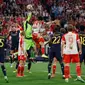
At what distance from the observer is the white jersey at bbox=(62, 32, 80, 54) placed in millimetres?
15359

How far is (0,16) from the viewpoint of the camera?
113 feet

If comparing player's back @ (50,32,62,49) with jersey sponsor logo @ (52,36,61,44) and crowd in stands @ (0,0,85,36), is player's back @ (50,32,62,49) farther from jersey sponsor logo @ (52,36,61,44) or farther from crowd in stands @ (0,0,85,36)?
crowd in stands @ (0,0,85,36)

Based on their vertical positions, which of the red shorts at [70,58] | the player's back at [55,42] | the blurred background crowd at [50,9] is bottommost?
the red shorts at [70,58]

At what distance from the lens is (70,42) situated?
15445 mm

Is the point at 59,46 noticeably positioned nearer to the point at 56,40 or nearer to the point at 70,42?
the point at 56,40

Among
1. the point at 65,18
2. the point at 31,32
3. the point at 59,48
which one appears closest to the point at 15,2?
the point at 65,18

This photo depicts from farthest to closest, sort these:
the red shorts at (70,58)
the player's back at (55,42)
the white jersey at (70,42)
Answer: the player's back at (55,42) < the red shorts at (70,58) < the white jersey at (70,42)

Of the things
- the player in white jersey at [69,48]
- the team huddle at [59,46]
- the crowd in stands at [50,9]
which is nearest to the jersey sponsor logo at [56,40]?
the team huddle at [59,46]

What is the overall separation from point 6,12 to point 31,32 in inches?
676

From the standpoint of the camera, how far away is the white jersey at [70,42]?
15359 mm

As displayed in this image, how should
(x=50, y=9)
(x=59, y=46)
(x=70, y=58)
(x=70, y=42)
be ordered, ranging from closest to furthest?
(x=70, y=42) < (x=70, y=58) < (x=59, y=46) < (x=50, y=9)

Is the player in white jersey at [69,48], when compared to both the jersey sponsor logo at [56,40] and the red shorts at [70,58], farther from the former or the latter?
the jersey sponsor logo at [56,40]

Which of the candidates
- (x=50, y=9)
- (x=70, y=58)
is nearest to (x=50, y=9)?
(x=50, y=9)

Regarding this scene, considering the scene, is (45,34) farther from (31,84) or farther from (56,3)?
(31,84)
